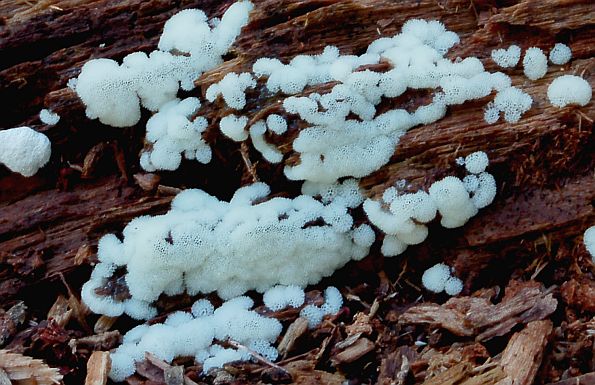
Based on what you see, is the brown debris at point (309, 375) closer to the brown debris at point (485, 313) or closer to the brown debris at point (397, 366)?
the brown debris at point (397, 366)

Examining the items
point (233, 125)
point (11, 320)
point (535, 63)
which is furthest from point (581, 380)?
point (11, 320)

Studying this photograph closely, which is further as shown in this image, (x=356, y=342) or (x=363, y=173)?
(x=363, y=173)

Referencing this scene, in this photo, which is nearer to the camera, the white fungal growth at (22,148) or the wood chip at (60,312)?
the wood chip at (60,312)

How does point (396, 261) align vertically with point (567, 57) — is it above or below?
below

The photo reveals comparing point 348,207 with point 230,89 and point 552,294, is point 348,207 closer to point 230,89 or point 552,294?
point 230,89

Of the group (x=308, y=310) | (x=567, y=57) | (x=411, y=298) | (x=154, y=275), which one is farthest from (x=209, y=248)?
(x=567, y=57)

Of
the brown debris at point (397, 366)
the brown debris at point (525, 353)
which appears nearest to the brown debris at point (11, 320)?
the brown debris at point (397, 366)

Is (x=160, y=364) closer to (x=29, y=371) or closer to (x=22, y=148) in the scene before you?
(x=29, y=371)
